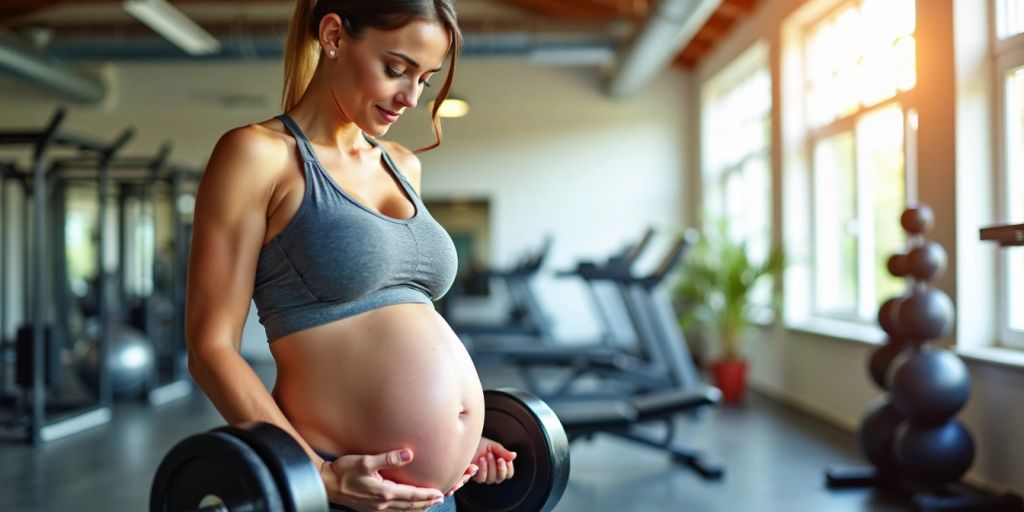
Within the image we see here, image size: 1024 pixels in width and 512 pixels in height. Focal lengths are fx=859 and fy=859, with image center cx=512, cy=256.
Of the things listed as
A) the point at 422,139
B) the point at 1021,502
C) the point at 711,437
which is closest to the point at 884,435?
the point at 1021,502

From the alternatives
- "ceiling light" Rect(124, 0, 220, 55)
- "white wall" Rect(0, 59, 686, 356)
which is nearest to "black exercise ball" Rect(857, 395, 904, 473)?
"ceiling light" Rect(124, 0, 220, 55)

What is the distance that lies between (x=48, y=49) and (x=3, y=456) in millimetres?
4654

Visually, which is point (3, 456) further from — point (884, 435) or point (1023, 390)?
point (1023, 390)

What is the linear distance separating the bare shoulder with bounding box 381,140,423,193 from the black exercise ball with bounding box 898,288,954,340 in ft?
8.78

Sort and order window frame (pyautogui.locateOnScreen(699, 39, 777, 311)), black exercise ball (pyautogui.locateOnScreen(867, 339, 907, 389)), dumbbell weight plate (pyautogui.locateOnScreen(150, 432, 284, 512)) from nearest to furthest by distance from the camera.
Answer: dumbbell weight plate (pyautogui.locateOnScreen(150, 432, 284, 512)), black exercise ball (pyautogui.locateOnScreen(867, 339, 907, 389)), window frame (pyautogui.locateOnScreen(699, 39, 777, 311))

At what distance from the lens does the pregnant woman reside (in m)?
0.97

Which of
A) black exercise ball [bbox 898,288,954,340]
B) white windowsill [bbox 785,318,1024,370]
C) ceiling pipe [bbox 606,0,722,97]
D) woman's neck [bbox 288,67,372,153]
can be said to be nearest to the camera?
woman's neck [bbox 288,67,372,153]

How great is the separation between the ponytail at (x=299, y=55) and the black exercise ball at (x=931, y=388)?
2856 mm

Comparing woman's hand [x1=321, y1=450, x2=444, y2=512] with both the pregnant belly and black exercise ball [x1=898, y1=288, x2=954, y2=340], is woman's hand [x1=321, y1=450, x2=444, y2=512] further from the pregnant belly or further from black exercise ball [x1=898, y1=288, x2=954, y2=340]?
black exercise ball [x1=898, y1=288, x2=954, y2=340]

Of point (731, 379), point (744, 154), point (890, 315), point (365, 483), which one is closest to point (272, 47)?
point (744, 154)

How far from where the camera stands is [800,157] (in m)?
6.16

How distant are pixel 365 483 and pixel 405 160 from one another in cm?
50

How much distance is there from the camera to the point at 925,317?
333 cm

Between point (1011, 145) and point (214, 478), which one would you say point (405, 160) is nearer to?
point (214, 478)
